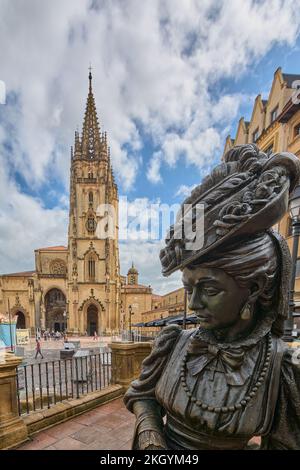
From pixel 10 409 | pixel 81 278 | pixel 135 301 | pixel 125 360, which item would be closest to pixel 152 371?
pixel 10 409

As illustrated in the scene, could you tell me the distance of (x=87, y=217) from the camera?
40.4m

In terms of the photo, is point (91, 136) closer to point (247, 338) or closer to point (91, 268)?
point (91, 268)

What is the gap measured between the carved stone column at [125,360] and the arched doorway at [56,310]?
129ft

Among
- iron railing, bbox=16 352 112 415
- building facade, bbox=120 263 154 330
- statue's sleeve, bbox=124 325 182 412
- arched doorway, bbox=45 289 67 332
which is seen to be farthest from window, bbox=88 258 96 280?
statue's sleeve, bbox=124 325 182 412

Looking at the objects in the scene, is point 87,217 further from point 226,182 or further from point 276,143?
point 226,182

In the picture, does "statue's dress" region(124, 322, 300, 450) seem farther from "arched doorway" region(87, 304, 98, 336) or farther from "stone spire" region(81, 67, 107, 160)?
"stone spire" region(81, 67, 107, 160)

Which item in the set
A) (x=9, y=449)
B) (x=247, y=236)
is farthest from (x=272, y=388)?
(x=9, y=449)

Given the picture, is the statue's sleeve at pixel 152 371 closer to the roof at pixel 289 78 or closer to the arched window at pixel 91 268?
the roof at pixel 289 78

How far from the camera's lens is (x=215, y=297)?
117 cm

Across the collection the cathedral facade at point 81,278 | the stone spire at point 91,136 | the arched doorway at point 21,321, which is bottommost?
the arched doorway at point 21,321

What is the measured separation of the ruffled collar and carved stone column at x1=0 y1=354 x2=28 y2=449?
11.3ft

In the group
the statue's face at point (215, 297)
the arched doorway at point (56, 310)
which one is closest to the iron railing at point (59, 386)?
the statue's face at point (215, 297)

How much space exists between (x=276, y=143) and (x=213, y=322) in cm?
1749

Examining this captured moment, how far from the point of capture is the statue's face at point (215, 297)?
3.77 ft
